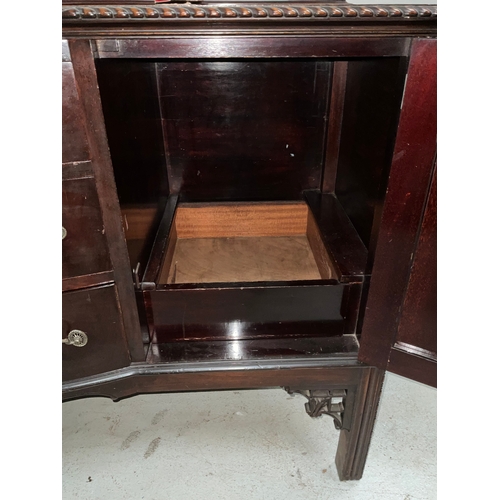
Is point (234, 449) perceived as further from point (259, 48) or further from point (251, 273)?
point (259, 48)

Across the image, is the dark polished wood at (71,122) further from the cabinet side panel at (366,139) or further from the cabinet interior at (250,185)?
the cabinet side panel at (366,139)

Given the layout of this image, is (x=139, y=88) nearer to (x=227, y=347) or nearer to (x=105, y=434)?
(x=227, y=347)

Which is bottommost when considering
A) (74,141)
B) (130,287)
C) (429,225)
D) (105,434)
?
(105,434)

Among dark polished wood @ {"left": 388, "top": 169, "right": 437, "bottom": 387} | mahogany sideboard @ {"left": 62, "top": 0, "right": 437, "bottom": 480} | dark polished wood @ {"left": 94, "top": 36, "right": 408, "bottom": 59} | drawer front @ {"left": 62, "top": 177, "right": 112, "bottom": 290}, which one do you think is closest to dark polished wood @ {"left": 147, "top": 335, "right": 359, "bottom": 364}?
mahogany sideboard @ {"left": 62, "top": 0, "right": 437, "bottom": 480}

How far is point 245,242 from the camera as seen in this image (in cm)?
120

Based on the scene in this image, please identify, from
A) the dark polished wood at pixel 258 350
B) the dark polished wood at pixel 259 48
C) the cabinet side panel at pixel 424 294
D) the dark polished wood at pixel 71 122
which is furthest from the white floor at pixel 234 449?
the dark polished wood at pixel 259 48

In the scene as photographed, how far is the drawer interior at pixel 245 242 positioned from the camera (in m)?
1.06

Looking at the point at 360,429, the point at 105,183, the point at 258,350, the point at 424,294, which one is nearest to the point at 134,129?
the point at 105,183

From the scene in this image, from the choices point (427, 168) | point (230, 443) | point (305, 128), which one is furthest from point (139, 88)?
point (230, 443)

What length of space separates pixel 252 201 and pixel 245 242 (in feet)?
0.39

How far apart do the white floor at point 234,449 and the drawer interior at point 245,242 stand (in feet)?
1.37

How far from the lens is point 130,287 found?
2.23ft

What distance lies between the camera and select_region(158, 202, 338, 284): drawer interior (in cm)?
106

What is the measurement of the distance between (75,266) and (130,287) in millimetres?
90
